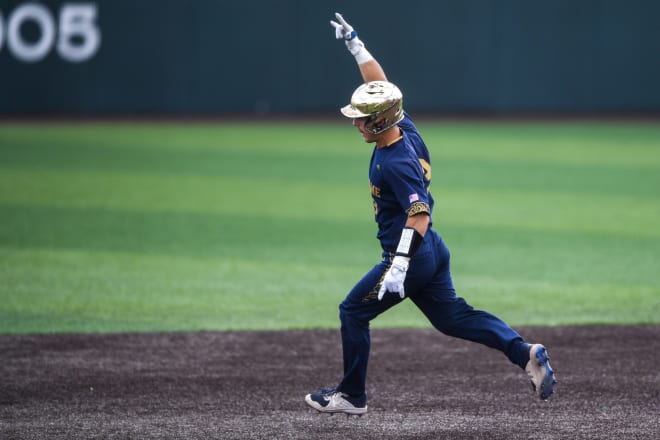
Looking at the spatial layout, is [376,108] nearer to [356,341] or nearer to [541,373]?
[356,341]

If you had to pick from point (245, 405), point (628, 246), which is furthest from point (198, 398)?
point (628, 246)

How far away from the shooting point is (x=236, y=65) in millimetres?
24656

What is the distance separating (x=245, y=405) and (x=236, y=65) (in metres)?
18.7

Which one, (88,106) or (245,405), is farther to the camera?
(88,106)

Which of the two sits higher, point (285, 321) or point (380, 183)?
point (380, 183)

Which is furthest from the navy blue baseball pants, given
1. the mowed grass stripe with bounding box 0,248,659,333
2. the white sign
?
the white sign

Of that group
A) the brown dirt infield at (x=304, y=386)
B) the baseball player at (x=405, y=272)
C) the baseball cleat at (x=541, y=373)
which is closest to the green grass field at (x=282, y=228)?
the brown dirt infield at (x=304, y=386)

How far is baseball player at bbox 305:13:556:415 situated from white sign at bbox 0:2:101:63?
18.9m

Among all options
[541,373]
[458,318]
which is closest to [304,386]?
[458,318]

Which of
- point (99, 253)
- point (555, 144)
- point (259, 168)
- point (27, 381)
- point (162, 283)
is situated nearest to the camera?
point (27, 381)

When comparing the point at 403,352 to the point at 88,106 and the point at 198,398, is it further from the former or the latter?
the point at 88,106

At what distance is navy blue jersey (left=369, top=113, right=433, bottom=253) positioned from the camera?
598 centimetres

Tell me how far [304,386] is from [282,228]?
6089 mm

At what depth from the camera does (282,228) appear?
13.2m
